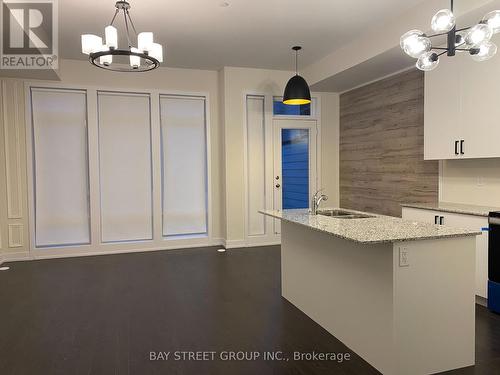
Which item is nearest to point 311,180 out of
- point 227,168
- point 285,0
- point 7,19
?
point 227,168

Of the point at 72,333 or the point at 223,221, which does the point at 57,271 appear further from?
the point at 223,221

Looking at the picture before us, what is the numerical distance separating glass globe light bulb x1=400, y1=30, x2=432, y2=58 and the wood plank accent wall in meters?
2.62

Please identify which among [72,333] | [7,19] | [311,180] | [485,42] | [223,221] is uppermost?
[7,19]

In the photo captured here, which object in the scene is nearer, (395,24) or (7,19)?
(7,19)

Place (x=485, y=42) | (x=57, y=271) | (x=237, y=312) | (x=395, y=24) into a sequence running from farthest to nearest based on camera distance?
(x=57, y=271)
(x=395, y=24)
(x=237, y=312)
(x=485, y=42)

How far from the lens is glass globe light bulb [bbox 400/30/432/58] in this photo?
98.5 inches

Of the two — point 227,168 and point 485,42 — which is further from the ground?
point 485,42

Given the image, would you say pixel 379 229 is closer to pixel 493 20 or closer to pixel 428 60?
pixel 428 60

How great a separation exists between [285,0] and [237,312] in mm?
3174

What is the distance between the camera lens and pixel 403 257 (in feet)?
7.69

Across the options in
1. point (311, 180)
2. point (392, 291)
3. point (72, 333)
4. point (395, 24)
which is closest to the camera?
point (392, 291)

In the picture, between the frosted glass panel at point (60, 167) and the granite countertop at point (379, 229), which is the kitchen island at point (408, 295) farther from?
the frosted glass panel at point (60, 167)

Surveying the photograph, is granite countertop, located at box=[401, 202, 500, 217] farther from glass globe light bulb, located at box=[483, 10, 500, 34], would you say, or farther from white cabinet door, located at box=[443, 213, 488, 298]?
glass globe light bulb, located at box=[483, 10, 500, 34]

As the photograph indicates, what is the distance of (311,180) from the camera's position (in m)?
6.79
